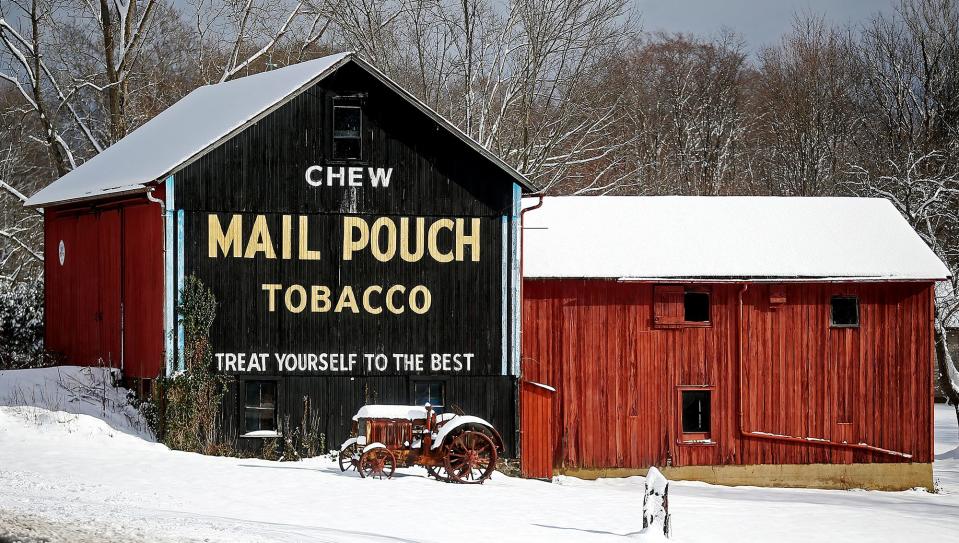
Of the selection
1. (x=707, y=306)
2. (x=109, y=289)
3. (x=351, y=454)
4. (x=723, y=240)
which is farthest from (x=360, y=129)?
(x=723, y=240)

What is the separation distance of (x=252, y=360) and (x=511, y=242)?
18.0 ft

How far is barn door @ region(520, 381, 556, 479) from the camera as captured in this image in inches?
1049

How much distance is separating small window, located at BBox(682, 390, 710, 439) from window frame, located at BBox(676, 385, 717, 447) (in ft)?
0.13

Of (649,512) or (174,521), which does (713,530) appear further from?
(174,521)

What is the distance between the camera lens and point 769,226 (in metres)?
31.8

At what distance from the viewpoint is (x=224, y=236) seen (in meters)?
25.4

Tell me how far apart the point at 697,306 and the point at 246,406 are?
33.0 feet

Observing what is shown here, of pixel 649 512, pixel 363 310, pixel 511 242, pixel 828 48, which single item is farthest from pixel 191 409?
pixel 828 48

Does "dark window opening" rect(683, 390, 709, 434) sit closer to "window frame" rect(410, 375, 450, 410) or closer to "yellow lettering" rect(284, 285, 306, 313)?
"window frame" rect(410, 375, 450, 410)

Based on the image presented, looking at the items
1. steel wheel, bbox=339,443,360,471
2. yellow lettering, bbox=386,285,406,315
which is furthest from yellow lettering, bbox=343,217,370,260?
steel wheel, bbox=339,443,360,471

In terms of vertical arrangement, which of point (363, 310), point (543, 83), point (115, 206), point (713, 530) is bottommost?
point (713, 530)

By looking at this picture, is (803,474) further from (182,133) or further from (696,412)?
(182,133)

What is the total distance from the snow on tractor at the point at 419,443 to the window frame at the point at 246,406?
2.92 metres

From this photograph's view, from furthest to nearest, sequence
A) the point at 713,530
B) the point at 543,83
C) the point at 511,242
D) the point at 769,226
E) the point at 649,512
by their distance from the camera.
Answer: the point at 543,83 → the point at 769,226 → the point at 511,242 → the point at 713,530 → the point at 649,512
